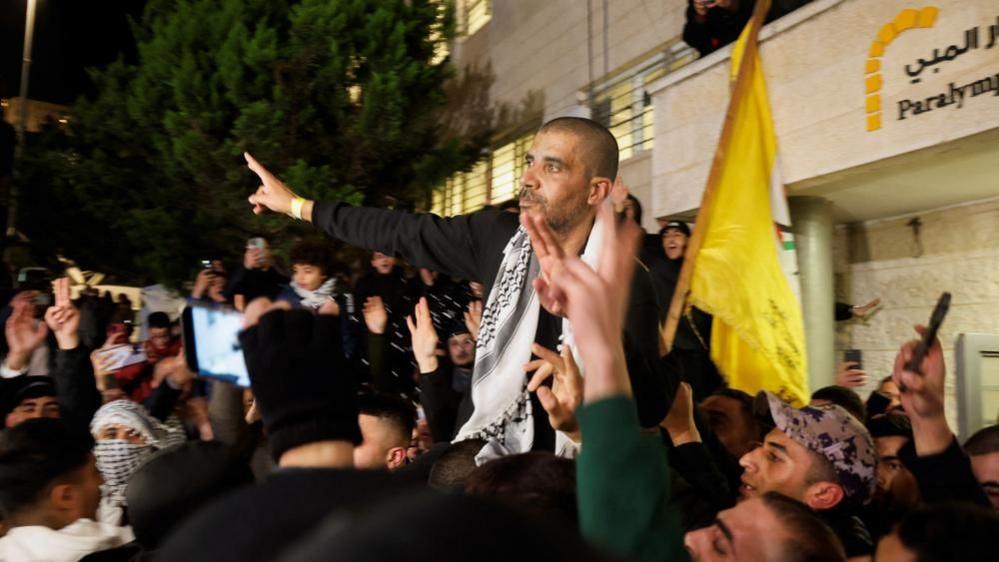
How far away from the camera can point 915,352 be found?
2.81m

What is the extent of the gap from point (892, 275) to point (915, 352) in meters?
5.65

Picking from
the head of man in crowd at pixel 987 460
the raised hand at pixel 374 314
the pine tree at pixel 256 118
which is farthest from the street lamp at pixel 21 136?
the head of man in crowd at pixel 987 460

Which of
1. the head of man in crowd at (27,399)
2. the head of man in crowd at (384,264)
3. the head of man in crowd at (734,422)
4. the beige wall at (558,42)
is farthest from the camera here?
the beige wall at (558,42)

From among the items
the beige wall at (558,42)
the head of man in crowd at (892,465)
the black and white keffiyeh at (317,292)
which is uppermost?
the beige wall at (558,42)

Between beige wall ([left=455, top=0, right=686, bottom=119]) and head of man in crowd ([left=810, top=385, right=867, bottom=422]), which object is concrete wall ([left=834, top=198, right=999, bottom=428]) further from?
beige wall ([left=455, top=0, right=686, bottom=119])

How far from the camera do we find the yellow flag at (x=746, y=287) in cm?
536

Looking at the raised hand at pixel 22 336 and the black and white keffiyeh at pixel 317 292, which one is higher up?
the black and white keffiyeh at pixel 317 292

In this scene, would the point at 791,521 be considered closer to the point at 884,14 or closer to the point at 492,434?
the point at 492,434

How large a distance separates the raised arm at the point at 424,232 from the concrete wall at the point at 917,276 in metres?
5.40

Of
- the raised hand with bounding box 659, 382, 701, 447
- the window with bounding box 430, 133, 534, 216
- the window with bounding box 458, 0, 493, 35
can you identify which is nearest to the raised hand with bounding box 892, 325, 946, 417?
the raised hand with bounding box 659, 382, 701, 447

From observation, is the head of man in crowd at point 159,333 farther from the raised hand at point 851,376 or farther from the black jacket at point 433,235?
the raised hand at point 851,376

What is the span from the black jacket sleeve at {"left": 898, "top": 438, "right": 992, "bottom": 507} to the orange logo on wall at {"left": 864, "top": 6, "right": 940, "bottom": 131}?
4060mm

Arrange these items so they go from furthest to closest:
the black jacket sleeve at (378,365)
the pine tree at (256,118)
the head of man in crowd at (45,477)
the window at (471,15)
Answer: the window at (471,15)
the pine tree at (256,118)
the black jacket sleeve at (378,365)
the head of man in crowd at (45,477)

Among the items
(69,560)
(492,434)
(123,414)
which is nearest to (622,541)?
(492,434)
